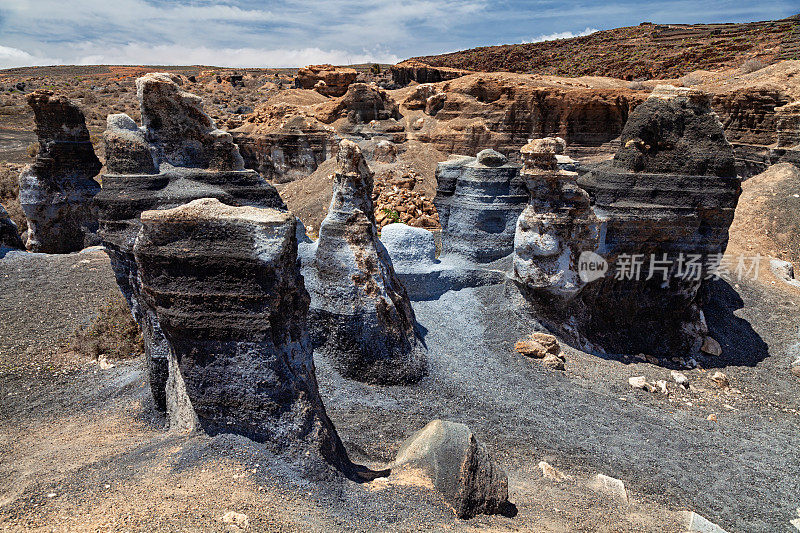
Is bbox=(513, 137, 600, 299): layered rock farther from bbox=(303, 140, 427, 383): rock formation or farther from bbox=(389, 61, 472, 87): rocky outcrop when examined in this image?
bbox=(389, 61, 472, 87): rocky outcrop

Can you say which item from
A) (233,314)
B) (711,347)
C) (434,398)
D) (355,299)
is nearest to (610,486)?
(434,398)

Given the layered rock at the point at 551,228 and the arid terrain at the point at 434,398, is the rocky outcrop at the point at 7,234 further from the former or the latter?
the layered rock at the point at 551,228

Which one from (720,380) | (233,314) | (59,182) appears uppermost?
(59,182)

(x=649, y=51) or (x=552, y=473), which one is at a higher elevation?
(x=649, y=51)

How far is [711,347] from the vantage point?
914 centimetres

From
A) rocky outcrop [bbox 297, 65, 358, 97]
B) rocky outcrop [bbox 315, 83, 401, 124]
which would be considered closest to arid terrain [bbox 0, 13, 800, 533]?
rocky outcrop [bbox 315, 83, 401, 124]

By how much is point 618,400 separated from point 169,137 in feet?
23.2

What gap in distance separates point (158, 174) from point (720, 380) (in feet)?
28.8

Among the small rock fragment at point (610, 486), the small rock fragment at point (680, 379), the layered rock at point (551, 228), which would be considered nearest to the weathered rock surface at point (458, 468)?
the small rock fragment at point (610, 486)

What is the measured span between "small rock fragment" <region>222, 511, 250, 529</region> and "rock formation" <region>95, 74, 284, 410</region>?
99.9 inches

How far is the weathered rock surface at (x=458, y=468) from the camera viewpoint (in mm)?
3670

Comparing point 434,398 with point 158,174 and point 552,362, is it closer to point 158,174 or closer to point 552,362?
point 552,362

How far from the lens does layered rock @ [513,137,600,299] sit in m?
7.99

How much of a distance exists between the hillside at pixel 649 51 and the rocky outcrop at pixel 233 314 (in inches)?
1362
